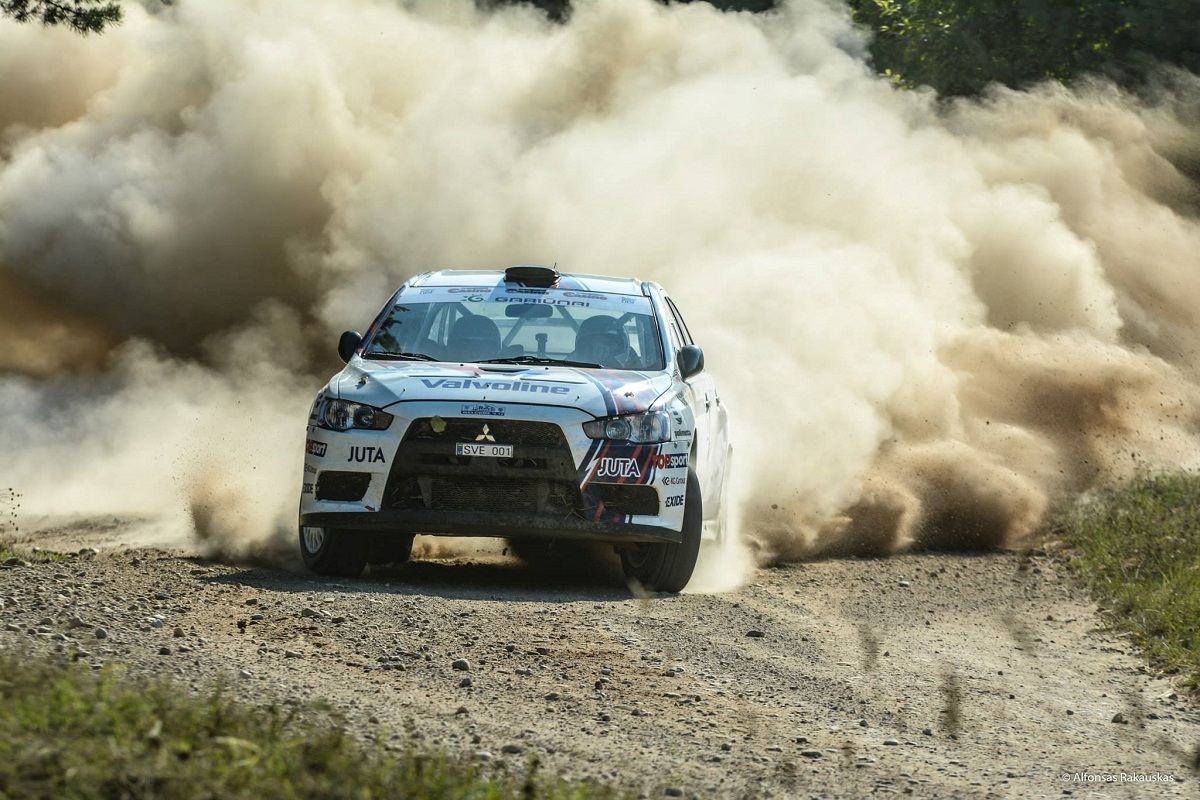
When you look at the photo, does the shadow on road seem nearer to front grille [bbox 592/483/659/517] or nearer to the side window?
front grille [bbox 592/483/659/517]

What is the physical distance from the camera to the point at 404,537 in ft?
32.1

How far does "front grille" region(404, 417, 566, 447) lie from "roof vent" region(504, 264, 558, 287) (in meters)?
1.72

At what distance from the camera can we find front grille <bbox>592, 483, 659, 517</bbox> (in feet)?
28.5

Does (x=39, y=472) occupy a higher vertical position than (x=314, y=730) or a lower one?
lower

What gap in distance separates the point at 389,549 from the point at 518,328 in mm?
1467

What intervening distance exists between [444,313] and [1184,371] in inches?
Result: 417

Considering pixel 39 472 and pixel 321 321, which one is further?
pixel 321 321

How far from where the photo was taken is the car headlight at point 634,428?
867 cm

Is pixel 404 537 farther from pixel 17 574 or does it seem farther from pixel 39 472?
pixel 39 472

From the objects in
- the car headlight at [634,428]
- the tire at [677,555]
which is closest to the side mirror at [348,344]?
the car headlight at [634,428]

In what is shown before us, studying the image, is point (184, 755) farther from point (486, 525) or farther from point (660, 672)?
point (486, 525)

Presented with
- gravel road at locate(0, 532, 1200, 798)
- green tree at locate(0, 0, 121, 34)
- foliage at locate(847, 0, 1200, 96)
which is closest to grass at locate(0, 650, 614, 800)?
gravel road at locate(0, 532, 1200, 798)

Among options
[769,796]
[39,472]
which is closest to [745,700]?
[769,796]

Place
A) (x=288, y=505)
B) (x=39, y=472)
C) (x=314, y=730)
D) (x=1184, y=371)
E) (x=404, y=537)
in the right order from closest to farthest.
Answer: (x=314, y=730), (x=404, y=537), (x=288, y=505), (x=39, y=472), (x=1184, y=371)
